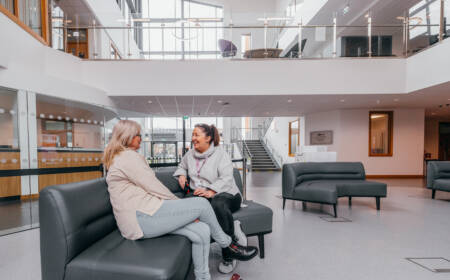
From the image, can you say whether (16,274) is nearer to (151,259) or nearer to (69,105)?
(151,259)

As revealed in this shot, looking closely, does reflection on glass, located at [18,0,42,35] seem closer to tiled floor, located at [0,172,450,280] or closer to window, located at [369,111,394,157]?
tiled floor, located at [0,172,450,280]

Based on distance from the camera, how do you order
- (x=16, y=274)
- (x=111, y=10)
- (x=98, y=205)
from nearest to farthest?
(x=98, y=205)
(x=16, y=274)
(x=111, y=10)

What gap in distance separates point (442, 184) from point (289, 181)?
12.1ft

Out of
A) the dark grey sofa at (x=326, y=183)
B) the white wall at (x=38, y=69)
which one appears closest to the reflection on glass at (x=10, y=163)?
the white wall at (x=38, y=69)

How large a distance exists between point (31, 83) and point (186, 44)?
438 cm

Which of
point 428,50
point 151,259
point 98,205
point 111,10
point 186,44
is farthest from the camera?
point 111,10

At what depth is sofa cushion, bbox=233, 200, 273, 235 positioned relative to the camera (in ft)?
7.97

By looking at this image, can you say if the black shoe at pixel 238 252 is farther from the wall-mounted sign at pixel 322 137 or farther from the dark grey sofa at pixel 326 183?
the wall-mounted sign at pixel 322 137

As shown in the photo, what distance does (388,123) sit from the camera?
996 centimetres

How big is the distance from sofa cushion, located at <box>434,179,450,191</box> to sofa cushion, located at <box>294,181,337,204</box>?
3015 mm

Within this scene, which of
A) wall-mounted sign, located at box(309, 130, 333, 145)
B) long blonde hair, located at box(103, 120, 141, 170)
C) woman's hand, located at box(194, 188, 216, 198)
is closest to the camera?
long blonde hair, located at box(103, 120, 141, 170)

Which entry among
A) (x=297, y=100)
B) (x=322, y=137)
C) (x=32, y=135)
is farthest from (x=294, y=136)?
(x=32, y=135)

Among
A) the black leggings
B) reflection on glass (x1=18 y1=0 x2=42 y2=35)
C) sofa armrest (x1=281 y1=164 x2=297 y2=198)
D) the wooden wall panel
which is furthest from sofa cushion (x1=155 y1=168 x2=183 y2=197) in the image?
reflection on glass (x1=18 y1=0 x2=42 y2=35)

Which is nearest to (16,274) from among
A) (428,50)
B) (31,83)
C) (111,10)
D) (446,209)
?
(31,83)
